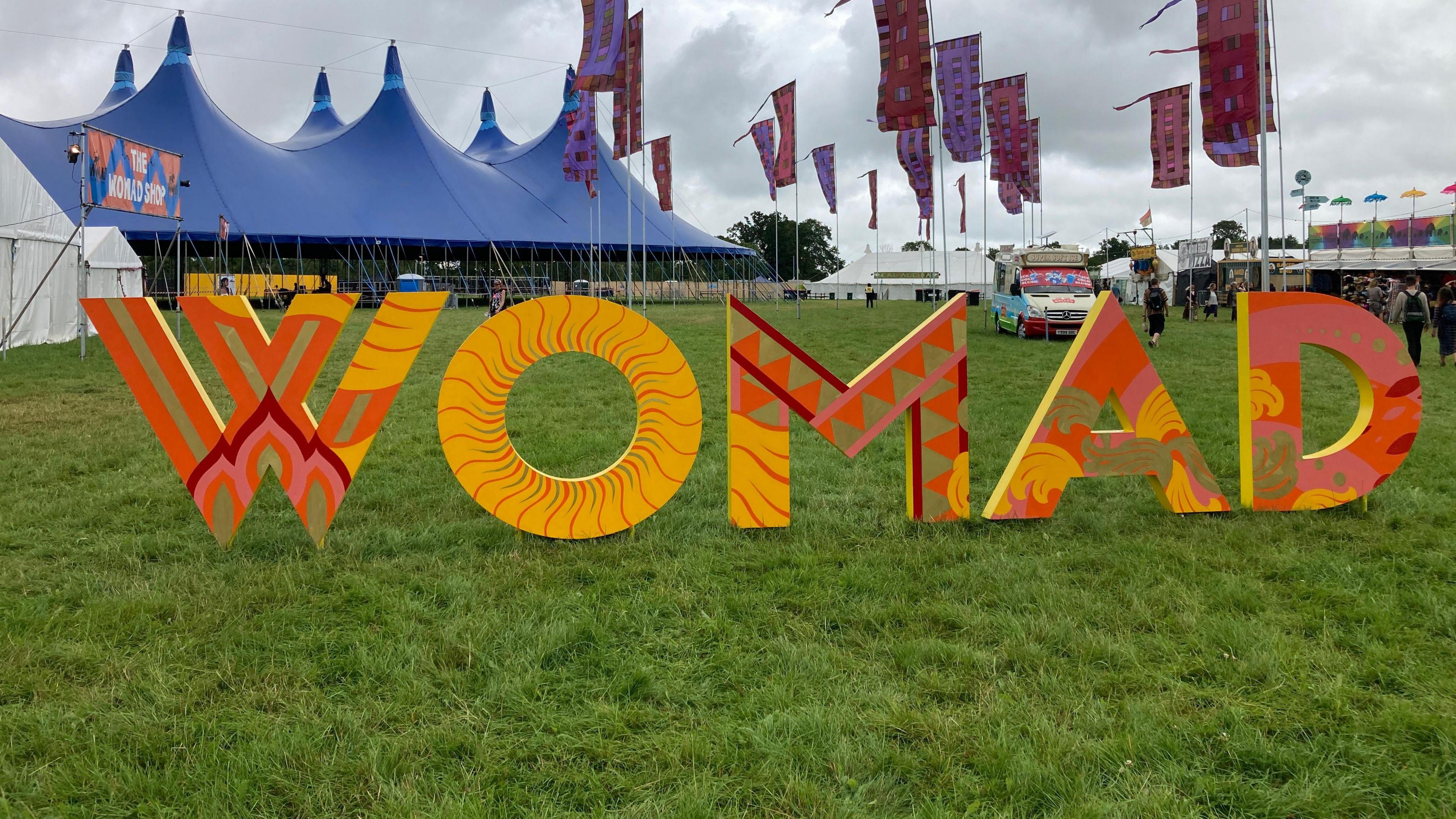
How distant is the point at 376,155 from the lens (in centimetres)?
3525

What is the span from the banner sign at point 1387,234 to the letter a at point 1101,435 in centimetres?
3828

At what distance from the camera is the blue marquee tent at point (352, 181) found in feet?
97.8

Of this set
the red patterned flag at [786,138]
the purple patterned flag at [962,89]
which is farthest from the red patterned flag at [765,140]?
the purple patterned flag at [962,89]

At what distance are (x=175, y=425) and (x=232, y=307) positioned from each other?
69cm

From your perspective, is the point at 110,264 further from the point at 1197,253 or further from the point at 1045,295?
the point at 1197,253

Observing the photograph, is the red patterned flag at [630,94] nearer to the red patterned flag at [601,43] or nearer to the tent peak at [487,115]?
the red patterned flag at [601,43]

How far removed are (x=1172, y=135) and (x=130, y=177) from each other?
2065 cm

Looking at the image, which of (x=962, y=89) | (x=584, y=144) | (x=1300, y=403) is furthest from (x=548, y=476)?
(x=584, y=144)

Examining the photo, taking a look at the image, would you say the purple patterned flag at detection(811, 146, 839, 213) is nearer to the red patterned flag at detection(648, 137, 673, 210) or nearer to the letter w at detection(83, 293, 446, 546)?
the red patterned flag at detection(648, 137, 673, 210)

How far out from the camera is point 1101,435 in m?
5.04

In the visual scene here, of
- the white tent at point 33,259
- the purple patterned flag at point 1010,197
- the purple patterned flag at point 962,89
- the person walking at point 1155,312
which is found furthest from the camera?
the purple patterned flag at point 1010,197

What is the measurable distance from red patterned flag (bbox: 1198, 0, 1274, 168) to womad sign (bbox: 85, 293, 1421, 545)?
826 centimetres

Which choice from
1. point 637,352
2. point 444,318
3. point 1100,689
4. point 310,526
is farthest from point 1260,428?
point 444,318

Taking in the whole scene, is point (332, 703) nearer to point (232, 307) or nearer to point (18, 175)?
point (232, 307)
